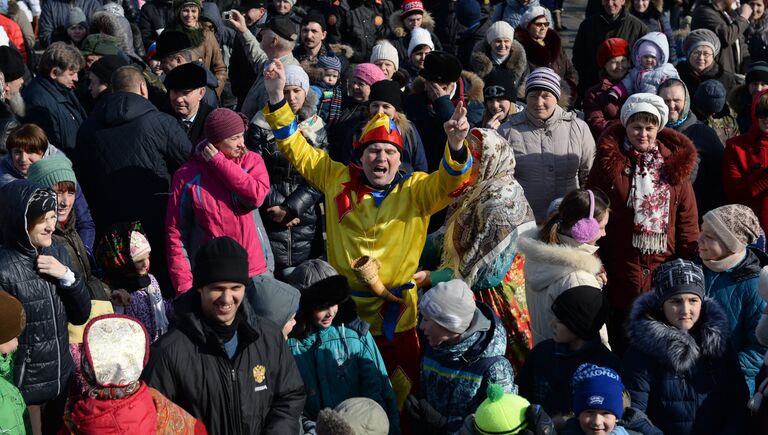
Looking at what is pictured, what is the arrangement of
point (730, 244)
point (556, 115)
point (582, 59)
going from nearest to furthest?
point (730, 244)
point (556, 115)
point (582, 59)

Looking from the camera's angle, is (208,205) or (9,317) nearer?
(9,317)

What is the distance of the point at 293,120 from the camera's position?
6.51 metres

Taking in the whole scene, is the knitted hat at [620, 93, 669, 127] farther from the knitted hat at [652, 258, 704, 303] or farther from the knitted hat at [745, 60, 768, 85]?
the knitted hat at [745, 60, 768, 85]

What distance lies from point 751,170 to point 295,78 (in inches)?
126

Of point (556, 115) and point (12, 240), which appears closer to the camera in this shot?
point (12, 240)

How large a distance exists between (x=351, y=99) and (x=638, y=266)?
8.97ft

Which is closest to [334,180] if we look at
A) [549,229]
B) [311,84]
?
[549,229]

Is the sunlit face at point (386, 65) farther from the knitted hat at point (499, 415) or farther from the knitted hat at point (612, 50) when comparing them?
the knitted hat at point (499, 415)

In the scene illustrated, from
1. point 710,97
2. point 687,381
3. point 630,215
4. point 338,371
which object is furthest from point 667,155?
point 338,371

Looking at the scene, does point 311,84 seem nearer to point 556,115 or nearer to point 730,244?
point 556,115

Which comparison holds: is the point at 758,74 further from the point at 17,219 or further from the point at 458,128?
the point at 17,219

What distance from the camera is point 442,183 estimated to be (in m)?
5.93

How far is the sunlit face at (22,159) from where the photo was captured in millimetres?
6922

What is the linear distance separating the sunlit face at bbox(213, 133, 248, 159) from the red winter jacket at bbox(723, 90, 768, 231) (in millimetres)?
3474
